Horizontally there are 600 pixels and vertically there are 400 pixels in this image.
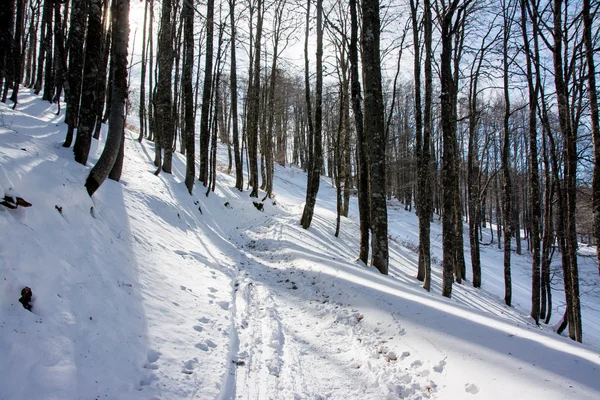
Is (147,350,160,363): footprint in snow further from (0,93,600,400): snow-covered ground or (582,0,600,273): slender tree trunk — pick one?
(582,0,600,273): slender tree trunk

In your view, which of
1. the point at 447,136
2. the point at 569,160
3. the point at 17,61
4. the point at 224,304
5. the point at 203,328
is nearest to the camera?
the point at 203,328

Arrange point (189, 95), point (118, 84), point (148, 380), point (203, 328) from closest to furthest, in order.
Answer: point (148, 380) → point (203, 328) → point (118, 84) → point (189, 95)

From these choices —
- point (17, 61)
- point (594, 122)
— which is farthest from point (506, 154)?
point (17, 61)

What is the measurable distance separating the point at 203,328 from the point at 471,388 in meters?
3.07

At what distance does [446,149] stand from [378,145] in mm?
1466

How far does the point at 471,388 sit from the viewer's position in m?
2.77

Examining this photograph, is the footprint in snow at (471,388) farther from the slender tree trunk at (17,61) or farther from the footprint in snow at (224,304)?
the slender tree trunk at (17,61)

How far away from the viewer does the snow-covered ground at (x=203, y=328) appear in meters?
2.47

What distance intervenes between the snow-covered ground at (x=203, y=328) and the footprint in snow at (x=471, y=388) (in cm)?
1

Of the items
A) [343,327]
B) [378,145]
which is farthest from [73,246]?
[378,145]

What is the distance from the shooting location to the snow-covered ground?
8.11 feet

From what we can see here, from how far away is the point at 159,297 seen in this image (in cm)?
408

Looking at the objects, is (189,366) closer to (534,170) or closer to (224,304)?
(224,304)

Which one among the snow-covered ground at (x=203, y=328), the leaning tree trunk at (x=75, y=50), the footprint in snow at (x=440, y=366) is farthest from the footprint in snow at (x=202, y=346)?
the leaning tree trunk at (x=75, y=50)
